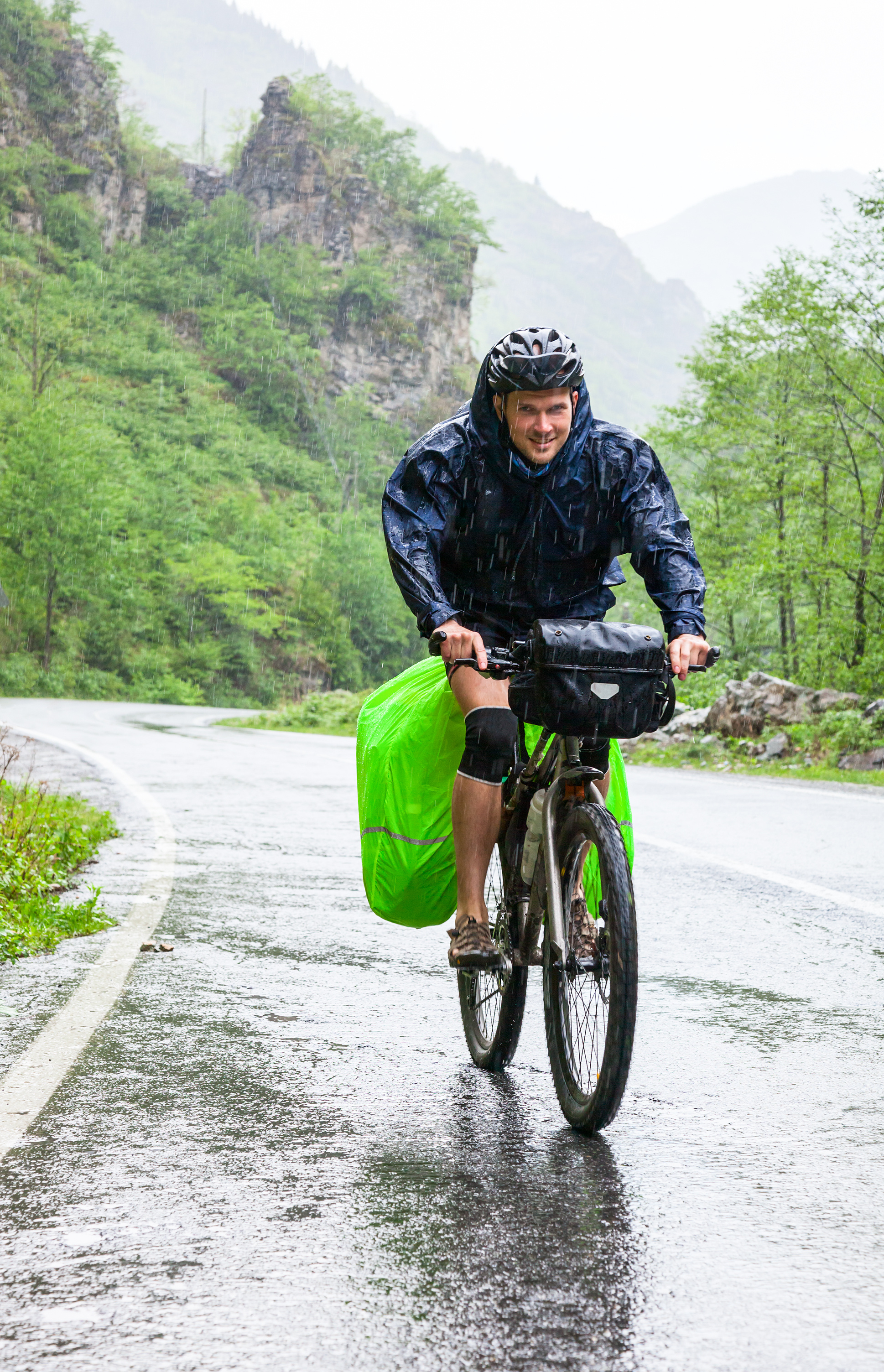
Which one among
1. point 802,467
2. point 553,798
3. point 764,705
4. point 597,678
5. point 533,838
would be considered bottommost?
point 764,705

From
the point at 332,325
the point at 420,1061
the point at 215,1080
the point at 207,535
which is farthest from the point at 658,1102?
the point at 332,325

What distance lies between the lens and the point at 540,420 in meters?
4.00

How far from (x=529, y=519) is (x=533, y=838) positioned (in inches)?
35.7

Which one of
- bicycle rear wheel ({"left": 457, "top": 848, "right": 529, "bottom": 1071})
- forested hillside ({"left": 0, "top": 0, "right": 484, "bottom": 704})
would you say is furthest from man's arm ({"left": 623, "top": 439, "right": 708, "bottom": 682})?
forested hillside ({"left": 0, "top": 0, "right": 484, "bottom": 704})

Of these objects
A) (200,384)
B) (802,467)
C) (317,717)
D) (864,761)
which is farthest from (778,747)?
(200,384)

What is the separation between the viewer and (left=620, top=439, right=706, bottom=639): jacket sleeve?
13.1 feet

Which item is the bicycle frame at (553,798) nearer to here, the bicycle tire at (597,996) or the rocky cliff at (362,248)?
the bicycle tire at (597,996)

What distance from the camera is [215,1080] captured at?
4.16 meters

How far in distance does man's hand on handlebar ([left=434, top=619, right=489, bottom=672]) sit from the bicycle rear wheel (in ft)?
2.22

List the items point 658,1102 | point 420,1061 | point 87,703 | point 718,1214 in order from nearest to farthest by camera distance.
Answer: point 718,1214, point 658,1102, point 420,1061, point 87,703

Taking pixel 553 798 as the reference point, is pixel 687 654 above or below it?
above

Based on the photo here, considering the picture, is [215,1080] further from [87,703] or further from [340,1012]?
[87,703]

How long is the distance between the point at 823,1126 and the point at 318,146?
89.2 meters

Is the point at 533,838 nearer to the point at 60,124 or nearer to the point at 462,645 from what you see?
the point at 462,645
